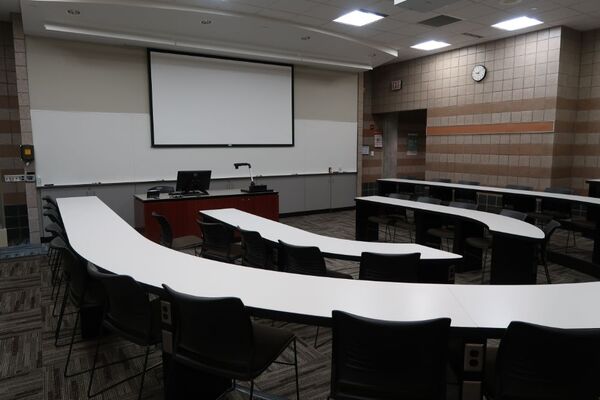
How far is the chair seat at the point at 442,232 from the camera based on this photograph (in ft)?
16.1

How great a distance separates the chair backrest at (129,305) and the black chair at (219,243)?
5.69ft

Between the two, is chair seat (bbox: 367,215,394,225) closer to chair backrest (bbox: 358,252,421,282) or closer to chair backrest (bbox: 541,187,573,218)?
chair backrest (bbox: 541,187,573,218)

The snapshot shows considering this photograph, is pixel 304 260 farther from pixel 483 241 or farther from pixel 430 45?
pixel 430 45

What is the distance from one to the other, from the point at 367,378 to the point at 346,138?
8049 millimetres

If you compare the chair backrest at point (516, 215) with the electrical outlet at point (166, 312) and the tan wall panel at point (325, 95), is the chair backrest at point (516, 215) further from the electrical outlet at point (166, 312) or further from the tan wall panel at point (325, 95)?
the tan wall panel at point (325, 95)

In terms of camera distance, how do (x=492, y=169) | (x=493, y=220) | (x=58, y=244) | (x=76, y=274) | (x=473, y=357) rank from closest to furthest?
(x=473, y=357) < (x=76, y=274) < (x=58, y=244) < (x=493, y=220) < (x=492, y=169)

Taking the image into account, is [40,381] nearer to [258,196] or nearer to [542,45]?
[258,196]

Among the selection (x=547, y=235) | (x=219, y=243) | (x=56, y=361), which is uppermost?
(x=547, y=235)

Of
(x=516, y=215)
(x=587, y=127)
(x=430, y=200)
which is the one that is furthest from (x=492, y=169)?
(x=516, y=215)

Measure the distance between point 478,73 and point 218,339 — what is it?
25.7ft

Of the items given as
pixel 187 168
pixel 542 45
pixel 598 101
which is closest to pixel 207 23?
pixel 187 168

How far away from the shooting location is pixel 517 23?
6.66 metres

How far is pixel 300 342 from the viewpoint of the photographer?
315cm

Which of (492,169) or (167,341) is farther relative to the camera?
(492,169)
